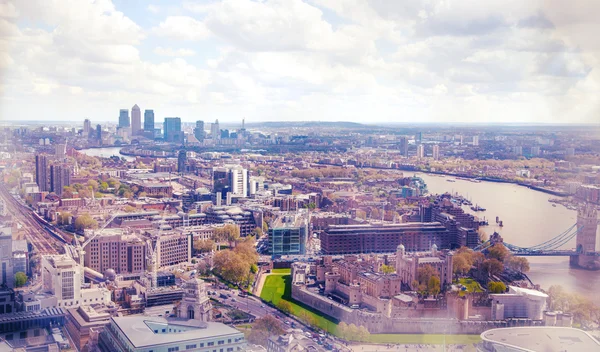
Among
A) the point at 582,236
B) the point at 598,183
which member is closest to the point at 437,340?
the point at 582,236

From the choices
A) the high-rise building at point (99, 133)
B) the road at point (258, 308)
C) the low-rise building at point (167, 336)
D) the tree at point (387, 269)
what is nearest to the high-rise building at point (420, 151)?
the high-rise building at point (99, 133)

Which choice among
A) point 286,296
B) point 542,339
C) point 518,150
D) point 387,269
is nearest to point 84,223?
point 286,296

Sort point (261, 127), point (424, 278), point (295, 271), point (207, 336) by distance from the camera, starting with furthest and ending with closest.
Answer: point (261, 127) < point (295, 271) < point (424, 278) < point (207, 336)

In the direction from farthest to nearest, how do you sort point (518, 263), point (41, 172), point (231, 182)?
point (231, 182) → point (41, 172) → point (518, 263)

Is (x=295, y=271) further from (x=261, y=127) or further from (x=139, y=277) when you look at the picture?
(x=261, y=127)

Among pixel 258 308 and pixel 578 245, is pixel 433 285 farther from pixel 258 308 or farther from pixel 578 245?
pixel 578 245

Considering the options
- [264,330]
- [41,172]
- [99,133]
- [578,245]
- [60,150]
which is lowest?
[264,330]

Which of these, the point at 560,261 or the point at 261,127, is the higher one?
the point at 261,127
